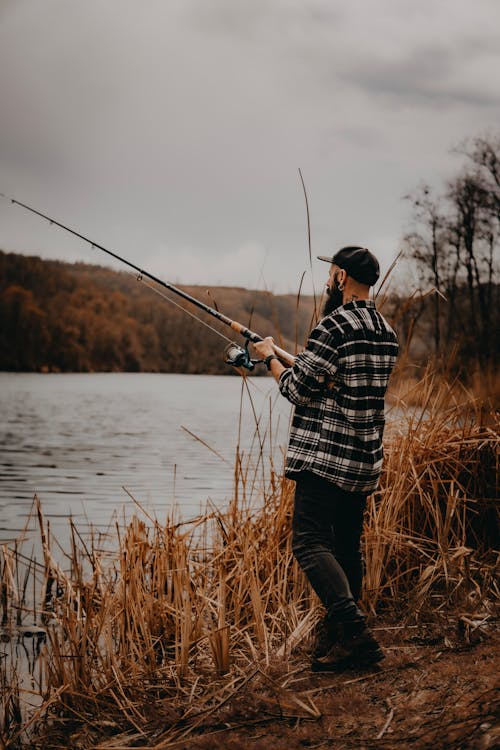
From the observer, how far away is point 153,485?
12750 mm

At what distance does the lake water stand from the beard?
2.14 ft

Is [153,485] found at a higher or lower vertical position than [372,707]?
lower

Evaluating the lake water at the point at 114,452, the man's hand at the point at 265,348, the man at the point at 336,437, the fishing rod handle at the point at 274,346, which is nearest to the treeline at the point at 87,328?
the lake water at the point at 114,452

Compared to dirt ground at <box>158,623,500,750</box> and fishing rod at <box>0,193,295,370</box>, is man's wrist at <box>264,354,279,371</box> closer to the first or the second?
fishing rod at <box>0,193,295,370</box>

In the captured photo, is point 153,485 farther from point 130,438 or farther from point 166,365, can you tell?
point 166,365

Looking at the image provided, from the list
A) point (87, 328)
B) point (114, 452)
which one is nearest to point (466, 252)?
point (114, 452)

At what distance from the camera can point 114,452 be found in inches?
718

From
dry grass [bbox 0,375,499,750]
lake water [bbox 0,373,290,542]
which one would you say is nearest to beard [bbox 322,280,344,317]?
lake water [bbox 0,373,290,542]

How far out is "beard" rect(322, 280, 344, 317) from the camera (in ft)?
9.89

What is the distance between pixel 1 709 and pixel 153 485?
9320 millimetres

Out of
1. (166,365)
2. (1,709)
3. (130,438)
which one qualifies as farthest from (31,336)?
(1,709)

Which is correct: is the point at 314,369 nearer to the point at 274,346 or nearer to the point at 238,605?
the point at 274,346

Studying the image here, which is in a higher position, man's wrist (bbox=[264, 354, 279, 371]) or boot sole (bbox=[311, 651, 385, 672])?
man's wrist (bbox=[264, 354, 279, 371])

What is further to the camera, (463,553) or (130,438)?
(130,438)
